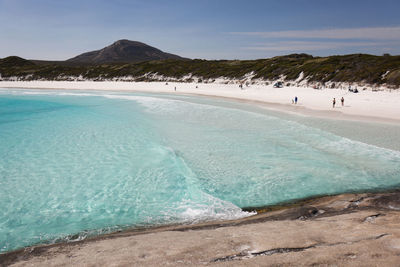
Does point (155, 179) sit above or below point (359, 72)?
below

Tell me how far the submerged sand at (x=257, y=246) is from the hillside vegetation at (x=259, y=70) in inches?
1472

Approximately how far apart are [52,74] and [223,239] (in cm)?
10546

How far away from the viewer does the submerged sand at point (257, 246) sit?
372cm

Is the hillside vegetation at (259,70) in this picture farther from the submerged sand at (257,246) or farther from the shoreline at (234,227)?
the submerged sand at (257,246)

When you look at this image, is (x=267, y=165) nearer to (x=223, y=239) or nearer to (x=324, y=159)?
(x=324, y=159)

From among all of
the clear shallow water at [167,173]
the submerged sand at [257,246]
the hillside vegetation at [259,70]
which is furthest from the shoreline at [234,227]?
the hillside vegetation at [259,70]

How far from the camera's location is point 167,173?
10883 mm

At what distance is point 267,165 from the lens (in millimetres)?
11219

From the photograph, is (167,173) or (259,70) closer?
(167,173)

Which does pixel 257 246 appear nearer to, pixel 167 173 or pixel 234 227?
pixel 234 227

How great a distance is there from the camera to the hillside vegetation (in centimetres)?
4088

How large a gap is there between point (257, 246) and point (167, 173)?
276 inches

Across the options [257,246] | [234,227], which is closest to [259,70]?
[234,227]

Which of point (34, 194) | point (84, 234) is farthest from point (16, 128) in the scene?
point (84, 234)
